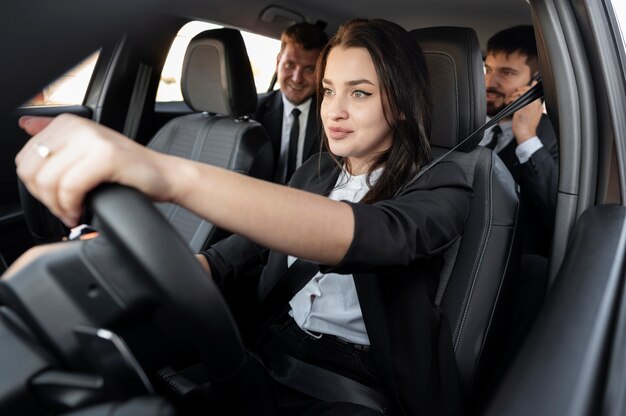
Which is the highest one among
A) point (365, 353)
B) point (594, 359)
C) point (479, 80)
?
point (479, 80)

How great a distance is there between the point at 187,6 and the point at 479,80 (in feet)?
5.08

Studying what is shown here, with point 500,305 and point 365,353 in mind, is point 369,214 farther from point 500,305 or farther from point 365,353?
point 500,305

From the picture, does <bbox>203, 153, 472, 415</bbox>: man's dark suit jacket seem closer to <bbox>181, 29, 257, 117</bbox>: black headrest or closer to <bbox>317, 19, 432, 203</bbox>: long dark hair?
<bbox>317, 19, 432, 203</bbox>: long dark hair

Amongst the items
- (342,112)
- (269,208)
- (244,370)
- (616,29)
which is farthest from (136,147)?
(616,29)

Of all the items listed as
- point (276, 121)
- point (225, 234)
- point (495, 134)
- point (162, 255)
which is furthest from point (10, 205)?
point (495, 134)

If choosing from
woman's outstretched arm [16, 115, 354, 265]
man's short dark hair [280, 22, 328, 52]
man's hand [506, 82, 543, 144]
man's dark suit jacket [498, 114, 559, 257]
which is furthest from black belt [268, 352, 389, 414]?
man's short dark hair [280, 22, 328, 52]

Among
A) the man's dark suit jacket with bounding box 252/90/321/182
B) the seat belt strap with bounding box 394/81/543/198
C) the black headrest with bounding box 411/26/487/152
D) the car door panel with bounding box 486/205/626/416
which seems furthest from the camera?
the man's dark suit jacket with bounding box 252/90/321/182

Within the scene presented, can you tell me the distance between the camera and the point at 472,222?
1269mm

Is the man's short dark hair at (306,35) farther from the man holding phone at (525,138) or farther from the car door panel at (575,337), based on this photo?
the car door panel at (575,337)

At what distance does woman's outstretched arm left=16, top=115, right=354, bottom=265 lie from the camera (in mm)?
559

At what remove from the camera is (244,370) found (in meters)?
0.69

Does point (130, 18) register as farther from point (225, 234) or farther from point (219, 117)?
point (225, 234)

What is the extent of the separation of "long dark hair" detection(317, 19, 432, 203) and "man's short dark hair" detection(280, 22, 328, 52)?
1.46 m

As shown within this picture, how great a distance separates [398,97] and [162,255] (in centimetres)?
78
